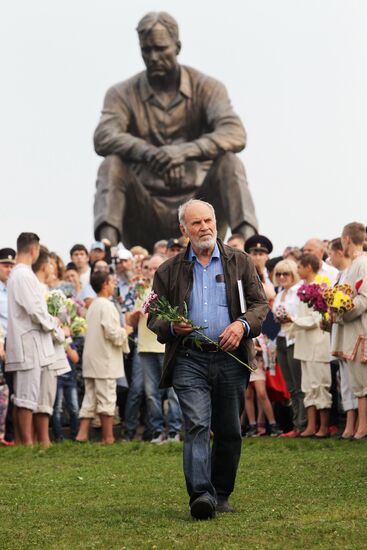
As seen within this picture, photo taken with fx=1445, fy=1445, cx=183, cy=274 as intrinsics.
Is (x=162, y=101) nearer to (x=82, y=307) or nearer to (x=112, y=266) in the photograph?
(x=112, y=266)

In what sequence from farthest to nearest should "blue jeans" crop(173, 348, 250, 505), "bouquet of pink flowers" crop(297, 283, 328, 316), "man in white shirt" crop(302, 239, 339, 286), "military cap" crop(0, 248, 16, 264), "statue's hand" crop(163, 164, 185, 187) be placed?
"statue's hand" crop(163, 164, 185, 187), "man in white shirt" crop(302, 239, 339, 286), "military cap" crop(0, 248, 16, 264), "bouquet of pink flowers" crop(297, 283, 328, 316), "blue jeans" crop(173, 348, 250, 505)

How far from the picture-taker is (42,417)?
1548 cm

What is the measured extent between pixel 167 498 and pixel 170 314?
6.01ft

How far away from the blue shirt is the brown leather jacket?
4cm

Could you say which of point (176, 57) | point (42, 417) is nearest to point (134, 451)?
point (42, 417)

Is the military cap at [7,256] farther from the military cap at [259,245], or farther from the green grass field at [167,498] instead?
the military cap at [259,245]

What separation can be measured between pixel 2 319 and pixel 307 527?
8206 millimetres

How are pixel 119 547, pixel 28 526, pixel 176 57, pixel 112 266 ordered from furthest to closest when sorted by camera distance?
pixel 176 57 < pixel 112 266 < pixel 28 526 < pixel 119 547

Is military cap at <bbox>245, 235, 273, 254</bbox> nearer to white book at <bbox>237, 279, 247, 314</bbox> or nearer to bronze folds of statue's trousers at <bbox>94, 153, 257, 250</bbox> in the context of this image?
bronze folds of statue's trousers at <bbox>94, 153, 257, 250</bbox>

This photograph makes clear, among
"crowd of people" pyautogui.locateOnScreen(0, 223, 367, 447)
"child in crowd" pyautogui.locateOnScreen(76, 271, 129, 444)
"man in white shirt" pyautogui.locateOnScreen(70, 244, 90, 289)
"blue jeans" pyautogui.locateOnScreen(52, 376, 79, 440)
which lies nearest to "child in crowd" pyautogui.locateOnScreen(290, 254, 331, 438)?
"crowd of people" pyautogui.locateOnScreen(0, 223, 367, 447)

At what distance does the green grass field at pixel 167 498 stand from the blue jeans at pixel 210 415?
0.25 meters

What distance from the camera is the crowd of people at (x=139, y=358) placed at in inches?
585

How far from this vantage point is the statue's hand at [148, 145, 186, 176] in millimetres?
21766

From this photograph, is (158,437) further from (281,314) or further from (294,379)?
(281,314)
